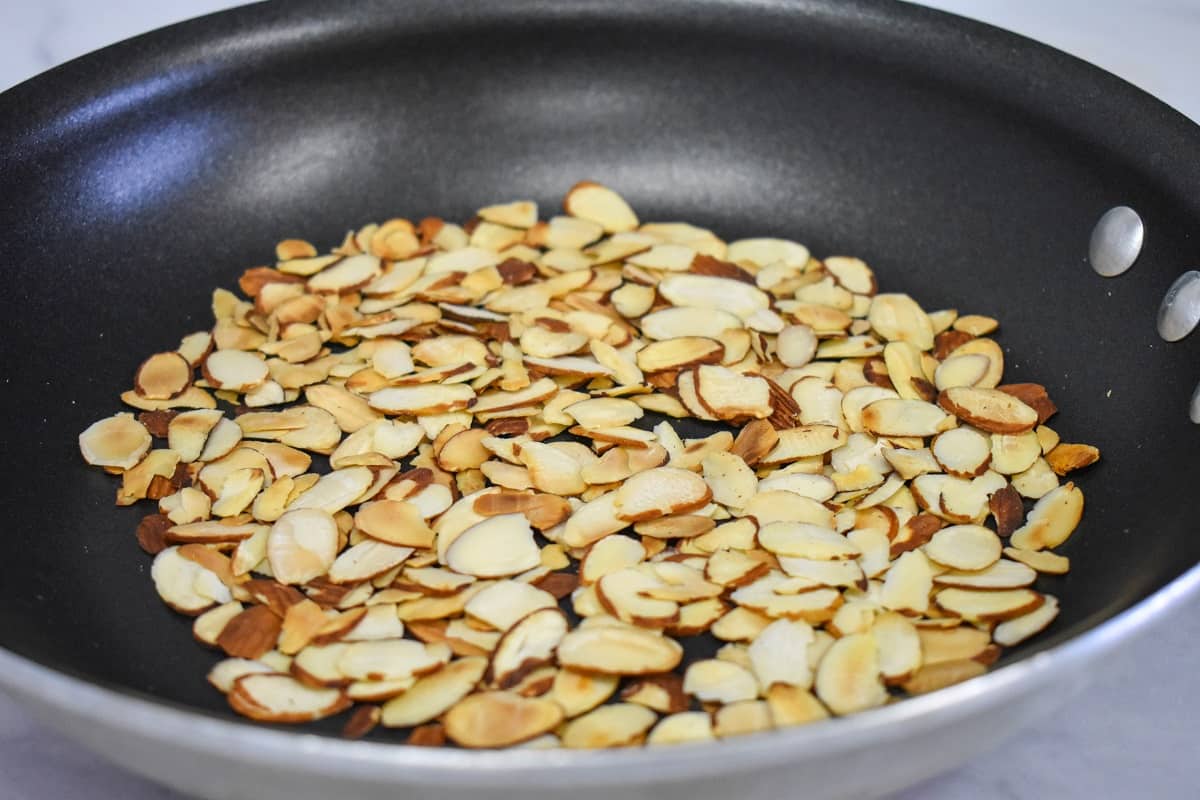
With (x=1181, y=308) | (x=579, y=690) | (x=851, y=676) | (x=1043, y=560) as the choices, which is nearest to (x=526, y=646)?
(x=579, y=690)

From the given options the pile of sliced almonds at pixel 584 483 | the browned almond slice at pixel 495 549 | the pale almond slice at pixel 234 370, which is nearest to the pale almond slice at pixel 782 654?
the pile of sliced almonds at pixel 584 483

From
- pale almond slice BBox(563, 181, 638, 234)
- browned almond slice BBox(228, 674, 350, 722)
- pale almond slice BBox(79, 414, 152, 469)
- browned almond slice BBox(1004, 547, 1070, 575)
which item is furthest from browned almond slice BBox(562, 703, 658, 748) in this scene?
pale almond slice BBox(563, 181, 638, 234)

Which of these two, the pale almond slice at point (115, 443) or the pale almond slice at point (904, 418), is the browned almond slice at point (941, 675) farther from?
the pale almond slice at point (115, 443)

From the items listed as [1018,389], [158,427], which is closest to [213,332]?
[158,427]

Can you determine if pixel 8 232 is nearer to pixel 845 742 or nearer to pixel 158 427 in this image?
pixel 158 427

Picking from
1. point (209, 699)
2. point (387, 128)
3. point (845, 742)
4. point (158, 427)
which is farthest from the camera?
point (387, 128)
